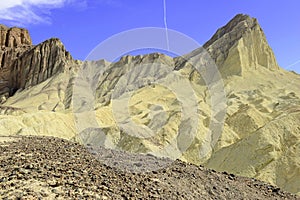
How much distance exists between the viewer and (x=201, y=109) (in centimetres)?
4384

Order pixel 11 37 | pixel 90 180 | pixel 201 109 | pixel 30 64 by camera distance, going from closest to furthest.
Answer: pixel 90 180 < pixel 201 109 < pixel 30 64 < pixel 11 37

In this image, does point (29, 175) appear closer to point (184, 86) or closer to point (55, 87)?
point (184, 86)

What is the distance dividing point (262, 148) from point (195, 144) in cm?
1004

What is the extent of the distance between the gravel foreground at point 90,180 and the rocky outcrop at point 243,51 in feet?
161

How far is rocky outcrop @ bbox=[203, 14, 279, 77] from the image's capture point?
2327 inches

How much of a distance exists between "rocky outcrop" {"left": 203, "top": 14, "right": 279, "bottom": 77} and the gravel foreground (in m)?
49.1

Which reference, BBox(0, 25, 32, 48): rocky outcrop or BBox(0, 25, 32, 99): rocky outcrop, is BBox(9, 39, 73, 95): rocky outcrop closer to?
BBox(0, 25, 32, 99): rocky outcrop

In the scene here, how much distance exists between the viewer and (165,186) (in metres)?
8.78

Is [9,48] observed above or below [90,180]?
below

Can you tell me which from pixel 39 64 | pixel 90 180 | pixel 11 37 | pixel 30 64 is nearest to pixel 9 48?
pixel 11 37

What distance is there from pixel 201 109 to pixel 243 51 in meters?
19.7

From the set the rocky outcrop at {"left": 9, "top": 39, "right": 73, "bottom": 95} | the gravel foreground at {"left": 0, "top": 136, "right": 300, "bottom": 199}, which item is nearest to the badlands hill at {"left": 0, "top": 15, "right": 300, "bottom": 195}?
the rocky outcrop at {"left": 9, "top": 39, "right": 73, "bottom": 95}

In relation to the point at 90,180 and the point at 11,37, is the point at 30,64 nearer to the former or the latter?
the point at 11,37

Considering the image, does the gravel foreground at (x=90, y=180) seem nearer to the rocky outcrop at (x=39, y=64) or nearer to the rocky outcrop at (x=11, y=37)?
the rocky outcrop at (x=39, y=64)
